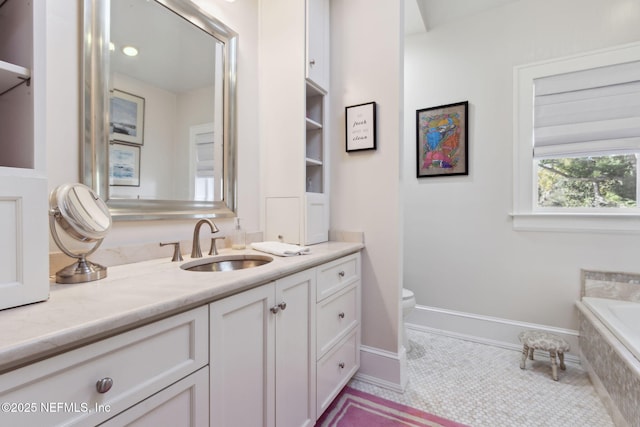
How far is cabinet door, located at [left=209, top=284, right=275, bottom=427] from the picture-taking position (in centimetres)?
88

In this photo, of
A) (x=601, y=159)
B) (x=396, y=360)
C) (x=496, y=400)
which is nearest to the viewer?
(x=496, y=400)

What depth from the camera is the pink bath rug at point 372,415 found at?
4.94 ft

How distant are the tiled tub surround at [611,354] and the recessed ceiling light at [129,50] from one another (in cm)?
253

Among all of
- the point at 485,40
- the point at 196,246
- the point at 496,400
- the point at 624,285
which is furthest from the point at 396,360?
the point at 485,40

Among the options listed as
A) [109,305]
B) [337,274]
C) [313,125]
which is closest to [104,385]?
[109,305]

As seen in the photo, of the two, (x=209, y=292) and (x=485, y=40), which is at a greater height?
(x=485, y=40)

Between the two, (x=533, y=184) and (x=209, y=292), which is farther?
(x=533, y=184)

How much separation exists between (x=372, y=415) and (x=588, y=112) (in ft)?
8.15

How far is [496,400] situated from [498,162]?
1679 mm

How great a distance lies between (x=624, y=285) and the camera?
2008 millimetres

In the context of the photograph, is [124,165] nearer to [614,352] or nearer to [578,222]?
[614,352]

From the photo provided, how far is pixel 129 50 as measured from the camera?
1.23m

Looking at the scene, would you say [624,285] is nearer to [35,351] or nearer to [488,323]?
[488,323]

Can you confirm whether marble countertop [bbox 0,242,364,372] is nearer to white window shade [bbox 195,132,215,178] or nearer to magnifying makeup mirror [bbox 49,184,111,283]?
magnifying makeup mirror [bbox 49,184,111,283]
